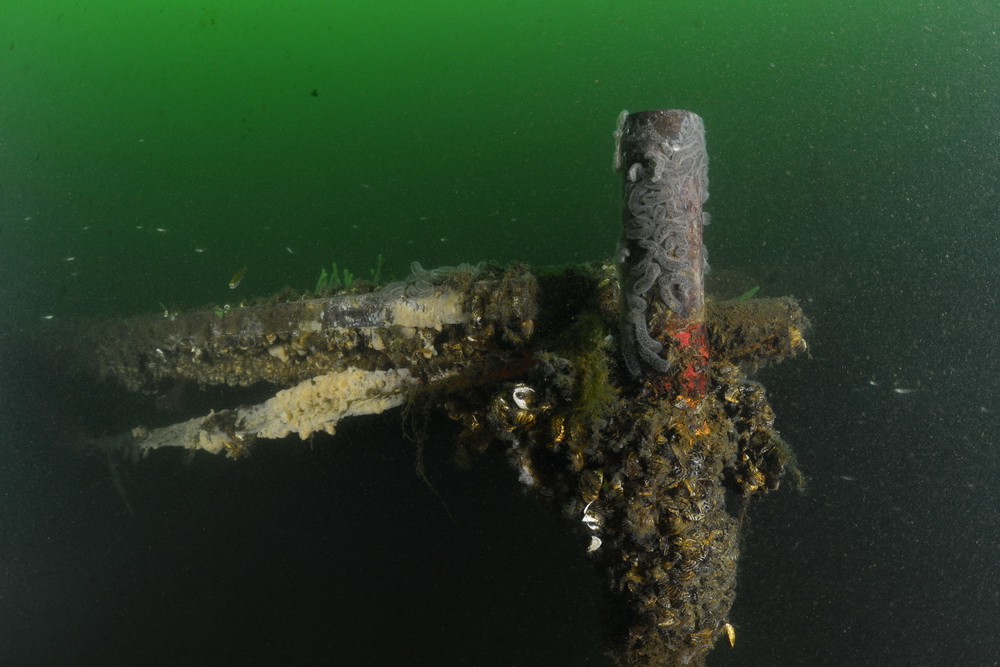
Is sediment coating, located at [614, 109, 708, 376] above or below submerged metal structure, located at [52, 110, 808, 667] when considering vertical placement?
above

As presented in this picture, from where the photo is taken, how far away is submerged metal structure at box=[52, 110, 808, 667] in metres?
2.03

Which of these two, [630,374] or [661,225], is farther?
[630,374]

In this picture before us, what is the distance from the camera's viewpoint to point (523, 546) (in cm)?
405

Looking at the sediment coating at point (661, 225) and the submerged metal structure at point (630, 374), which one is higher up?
the sediment coating at point (661, 225)

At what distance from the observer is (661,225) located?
2.06m

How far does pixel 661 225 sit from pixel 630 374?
0.61 meters

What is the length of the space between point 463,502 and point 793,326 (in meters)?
2.61

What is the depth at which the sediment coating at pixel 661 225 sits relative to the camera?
6.73 ft

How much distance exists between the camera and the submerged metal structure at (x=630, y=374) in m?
2.03

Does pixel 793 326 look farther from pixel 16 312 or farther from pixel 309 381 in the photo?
pixel 16 312

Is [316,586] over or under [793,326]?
under

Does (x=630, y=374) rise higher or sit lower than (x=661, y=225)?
lower

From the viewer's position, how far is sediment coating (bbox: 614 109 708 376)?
205cm

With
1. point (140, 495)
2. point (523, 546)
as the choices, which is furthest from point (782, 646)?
point (140, 495)
